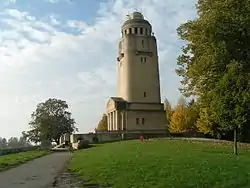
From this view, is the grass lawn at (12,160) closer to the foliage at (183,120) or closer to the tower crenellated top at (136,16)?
the foliage at (183,120)

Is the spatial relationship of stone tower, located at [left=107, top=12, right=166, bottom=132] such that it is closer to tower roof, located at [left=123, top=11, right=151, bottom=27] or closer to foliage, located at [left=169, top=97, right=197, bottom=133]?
tower roof, located at [left=123, top=11, right=151, bottom=27]

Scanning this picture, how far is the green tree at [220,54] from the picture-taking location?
25.8 meters

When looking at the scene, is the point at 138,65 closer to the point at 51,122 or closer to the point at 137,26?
the point at 137,26

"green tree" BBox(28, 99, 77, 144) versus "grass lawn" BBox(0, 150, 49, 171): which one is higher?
"green tree" BBox(28, 99, 77, 144)

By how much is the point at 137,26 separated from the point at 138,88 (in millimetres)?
12632

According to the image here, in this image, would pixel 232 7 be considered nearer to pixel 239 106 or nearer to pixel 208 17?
pixel 208 17

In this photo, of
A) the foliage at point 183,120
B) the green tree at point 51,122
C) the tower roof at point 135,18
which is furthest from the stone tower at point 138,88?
the green tree at point 51,122

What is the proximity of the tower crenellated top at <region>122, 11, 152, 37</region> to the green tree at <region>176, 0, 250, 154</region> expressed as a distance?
44.4 meters

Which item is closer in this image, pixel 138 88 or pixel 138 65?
pixel 138 88

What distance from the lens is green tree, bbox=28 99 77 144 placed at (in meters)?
90.8

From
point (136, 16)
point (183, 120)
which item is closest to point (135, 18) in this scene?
point (136, 16)

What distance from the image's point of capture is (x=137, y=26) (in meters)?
80.8

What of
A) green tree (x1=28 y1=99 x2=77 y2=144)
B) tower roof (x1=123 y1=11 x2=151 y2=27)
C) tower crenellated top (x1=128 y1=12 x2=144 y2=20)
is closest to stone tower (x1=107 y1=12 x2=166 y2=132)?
tower roof (x1=123 y1=11 x2=151 y2=27)

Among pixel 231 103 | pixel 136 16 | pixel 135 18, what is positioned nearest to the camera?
pixel 231 103
